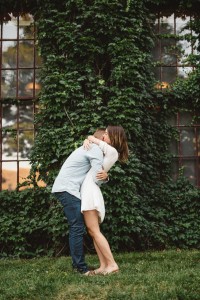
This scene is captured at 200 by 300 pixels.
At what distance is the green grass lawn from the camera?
14.5 ft

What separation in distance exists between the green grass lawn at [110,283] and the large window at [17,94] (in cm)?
337

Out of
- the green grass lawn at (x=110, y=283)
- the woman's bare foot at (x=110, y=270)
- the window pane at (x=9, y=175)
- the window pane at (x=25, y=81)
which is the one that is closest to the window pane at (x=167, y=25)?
the window pane at (x=25, y=81)

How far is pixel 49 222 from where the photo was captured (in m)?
8.20

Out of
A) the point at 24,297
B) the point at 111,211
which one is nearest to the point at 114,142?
the point at 24,297

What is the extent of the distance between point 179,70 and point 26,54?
329 cm

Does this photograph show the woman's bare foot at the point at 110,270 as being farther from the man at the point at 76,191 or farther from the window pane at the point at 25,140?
the window pane at the point at 25,140

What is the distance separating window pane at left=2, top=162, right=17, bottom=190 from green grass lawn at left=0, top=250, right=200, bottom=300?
10.4ft

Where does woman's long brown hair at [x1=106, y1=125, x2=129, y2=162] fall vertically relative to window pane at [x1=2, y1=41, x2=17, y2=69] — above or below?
below

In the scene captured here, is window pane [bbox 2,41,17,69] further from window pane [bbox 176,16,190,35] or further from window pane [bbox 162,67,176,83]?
window pane [bbox 176,16,190,35]

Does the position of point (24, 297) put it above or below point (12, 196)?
below

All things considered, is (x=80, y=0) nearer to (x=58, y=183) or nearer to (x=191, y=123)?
(x=191, y=123)

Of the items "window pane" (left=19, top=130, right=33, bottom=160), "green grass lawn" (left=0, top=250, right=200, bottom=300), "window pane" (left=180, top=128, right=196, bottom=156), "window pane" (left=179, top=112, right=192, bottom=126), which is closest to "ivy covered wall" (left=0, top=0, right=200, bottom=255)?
"window pane" (left=19, top=130, right=33, bottom=160)

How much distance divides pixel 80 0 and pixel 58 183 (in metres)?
4.45

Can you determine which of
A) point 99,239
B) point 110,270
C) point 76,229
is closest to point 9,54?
point 76,229
